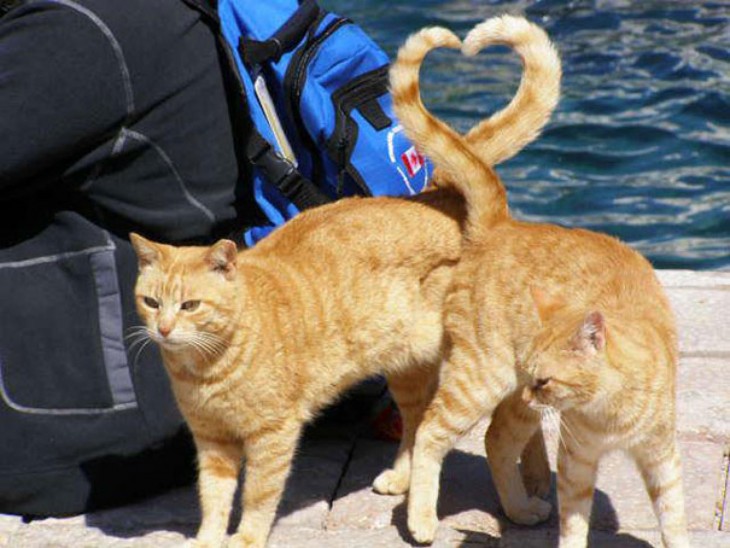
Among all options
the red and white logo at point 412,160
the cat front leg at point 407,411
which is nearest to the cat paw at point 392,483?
the cat front leg at point 407,411

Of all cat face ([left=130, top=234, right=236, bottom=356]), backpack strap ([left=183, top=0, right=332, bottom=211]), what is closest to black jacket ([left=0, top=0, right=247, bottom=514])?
backpack strap ([left=183, top=0, right=332, bottom=211])

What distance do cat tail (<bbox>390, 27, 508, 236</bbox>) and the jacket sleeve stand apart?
69 centimetres

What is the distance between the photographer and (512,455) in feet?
9.45

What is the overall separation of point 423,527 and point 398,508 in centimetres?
22

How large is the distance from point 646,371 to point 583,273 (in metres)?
0.31

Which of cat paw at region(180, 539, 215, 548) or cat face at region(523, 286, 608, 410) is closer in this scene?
cat face at region(523, 286, 608, 410)

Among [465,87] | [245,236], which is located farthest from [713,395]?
[465,87]

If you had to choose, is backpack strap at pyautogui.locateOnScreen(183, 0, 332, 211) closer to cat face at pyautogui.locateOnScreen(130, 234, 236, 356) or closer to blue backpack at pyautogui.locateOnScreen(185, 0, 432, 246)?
blue backpack at pyautogui.locateOnScreen(185, 0, 432, 246)

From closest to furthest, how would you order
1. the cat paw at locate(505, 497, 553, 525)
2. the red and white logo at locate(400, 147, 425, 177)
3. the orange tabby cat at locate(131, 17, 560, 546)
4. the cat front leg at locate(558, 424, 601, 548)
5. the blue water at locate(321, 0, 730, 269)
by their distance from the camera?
1. the cat front leg at locate(558, 424, 601, 548)
2. the orange tabby cat at locate(131, 17, 560, 546)
3. the cat paw at locate(505, 497, 553, 525)
4. the red and white logo at locate(400, 147, 425, 177)
5. the blue water at locate(321, 0, 730, 269)

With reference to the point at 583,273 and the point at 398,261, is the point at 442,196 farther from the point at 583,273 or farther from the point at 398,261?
the point at 583,273

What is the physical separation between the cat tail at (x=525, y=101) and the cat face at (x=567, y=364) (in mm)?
638

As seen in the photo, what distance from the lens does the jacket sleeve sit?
2734 mm

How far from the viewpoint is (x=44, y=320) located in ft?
9.75

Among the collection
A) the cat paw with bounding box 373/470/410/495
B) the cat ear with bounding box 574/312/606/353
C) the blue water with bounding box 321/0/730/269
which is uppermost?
the cat ear with bounding box 574/312/606/353
